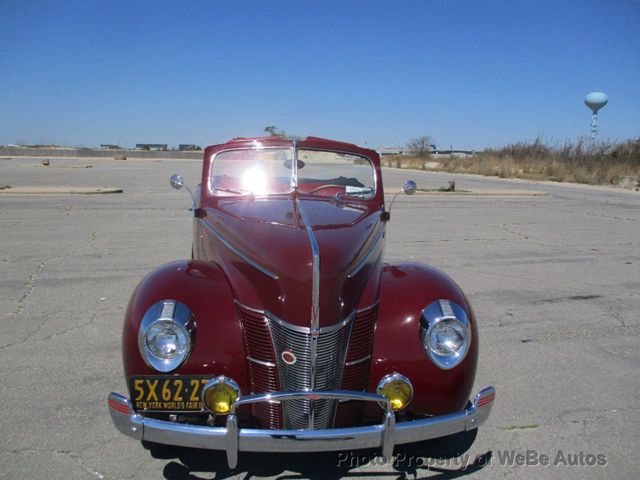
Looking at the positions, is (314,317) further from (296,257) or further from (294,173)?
(294,173)

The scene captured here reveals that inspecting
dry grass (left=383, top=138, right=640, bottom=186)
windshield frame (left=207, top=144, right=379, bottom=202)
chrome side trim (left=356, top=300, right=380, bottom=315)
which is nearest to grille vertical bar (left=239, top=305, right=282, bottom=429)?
chrome side trim (left=356, top=300, right=380, bottom=315)

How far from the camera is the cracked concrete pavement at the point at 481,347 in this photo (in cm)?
262

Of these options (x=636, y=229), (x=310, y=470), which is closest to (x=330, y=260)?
(x=310, y=470)

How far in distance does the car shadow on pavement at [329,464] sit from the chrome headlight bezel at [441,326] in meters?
0.56

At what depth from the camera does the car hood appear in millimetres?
2432

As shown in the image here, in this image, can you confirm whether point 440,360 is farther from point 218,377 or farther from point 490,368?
point 490,368

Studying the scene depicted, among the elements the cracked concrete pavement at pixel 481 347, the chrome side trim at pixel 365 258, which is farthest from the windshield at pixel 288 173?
the cracked concrete pavement at pixel 481 347

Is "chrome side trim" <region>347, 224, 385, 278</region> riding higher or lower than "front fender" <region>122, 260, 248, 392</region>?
higher

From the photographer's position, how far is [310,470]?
2.59 m

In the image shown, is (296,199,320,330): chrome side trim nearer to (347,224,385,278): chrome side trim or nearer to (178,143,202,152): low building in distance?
(347,224,385,278): chrome side trim

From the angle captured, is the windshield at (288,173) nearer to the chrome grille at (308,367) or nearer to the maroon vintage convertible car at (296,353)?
the maroon vintage convertible car at (296,353)

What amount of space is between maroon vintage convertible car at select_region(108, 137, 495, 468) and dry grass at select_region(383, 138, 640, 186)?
27016 millimetres

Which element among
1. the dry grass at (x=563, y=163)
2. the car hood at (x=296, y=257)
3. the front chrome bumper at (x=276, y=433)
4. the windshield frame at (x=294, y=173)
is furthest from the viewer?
the dry grass at (x=563, y=163)

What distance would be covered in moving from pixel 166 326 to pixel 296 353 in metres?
0.62
